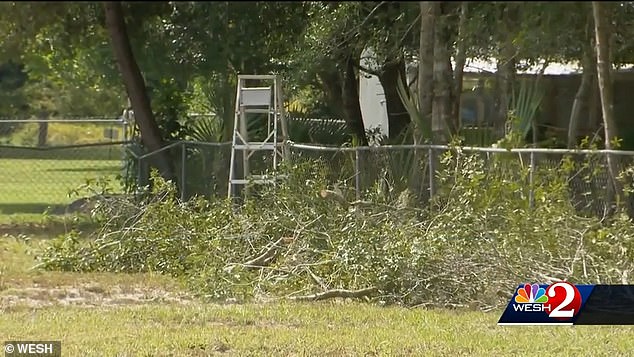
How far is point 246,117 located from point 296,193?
76.4 inches

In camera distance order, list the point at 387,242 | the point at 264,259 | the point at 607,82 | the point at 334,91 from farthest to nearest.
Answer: the point at 334,91 < the point at 264,259 < the point at 387,242 < the point at 607,82

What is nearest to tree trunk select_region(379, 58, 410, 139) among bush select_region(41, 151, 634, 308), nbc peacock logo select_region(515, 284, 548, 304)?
bush select_region(41, 151, 634, 308)

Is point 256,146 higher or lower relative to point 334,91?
lower

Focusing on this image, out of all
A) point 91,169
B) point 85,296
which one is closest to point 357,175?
point 85,296

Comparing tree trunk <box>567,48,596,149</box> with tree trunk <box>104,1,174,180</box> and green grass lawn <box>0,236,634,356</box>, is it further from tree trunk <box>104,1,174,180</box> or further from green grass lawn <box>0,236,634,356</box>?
tree trunk <box>104,1,174,180</box>

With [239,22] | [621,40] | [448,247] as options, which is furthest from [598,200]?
[239,22]

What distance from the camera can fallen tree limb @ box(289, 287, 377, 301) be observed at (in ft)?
29.7

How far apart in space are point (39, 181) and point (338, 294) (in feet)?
29.5

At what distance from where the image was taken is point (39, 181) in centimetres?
1683

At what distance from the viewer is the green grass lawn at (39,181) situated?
1463cm

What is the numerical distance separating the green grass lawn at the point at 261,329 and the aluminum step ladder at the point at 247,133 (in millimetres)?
1878

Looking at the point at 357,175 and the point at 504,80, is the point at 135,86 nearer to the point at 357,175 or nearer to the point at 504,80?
the point at 357,175

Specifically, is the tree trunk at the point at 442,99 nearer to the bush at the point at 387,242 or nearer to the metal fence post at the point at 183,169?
the bush at the point at 387,242

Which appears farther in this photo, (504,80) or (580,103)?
(504,80)
